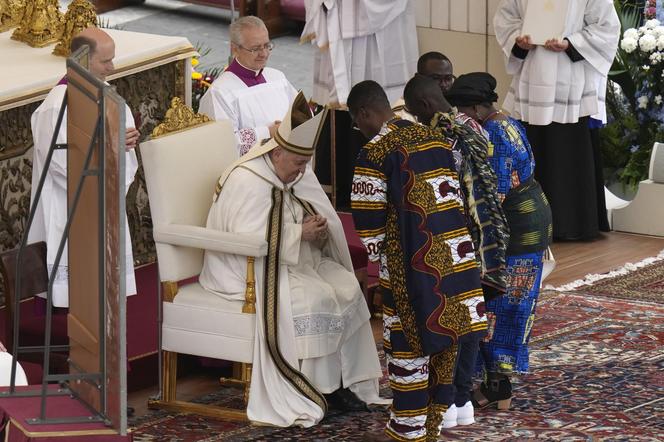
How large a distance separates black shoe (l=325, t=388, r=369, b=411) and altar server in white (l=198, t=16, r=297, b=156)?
1620 millimetres

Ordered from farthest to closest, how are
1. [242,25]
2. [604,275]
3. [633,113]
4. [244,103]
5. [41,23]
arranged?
1. [633,113]
2. [604,275]
3. [41,23]
4. [244,103]
5. [242,25]

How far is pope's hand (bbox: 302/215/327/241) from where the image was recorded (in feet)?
22.4

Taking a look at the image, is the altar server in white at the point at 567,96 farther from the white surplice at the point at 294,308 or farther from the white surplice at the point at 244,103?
the white surplice at the point at 294,308

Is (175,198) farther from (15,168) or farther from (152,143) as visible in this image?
(15,168)

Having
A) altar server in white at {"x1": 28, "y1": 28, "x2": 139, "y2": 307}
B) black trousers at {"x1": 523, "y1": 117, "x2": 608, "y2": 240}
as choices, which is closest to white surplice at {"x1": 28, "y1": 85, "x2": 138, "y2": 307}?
altar server in white at {"x1": 28, "y1": 28, "x2": 139, "y2": 307}

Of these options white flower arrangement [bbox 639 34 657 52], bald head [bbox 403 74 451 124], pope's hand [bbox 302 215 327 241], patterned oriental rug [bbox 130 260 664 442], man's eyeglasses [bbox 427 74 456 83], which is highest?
bald head [bbox 403 74 451 124]

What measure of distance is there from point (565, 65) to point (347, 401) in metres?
3.60

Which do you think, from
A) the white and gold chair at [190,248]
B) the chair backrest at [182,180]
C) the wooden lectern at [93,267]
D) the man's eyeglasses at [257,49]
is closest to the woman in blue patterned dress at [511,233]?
the white and gold chair at [190,248]

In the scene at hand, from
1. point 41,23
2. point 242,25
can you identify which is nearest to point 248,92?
point 242,25

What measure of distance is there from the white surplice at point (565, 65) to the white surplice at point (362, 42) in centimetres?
74

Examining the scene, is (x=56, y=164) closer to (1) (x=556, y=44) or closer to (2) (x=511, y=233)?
(2) (x=511, y=233)

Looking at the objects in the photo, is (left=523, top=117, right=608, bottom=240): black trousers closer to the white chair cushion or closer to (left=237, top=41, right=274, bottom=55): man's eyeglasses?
(left=237, top=41, right=274, bottom=55): man's eyeglasses

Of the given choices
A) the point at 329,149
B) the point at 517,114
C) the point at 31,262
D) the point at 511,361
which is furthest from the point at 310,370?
the point at 329,149

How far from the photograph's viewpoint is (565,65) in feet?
31.9
